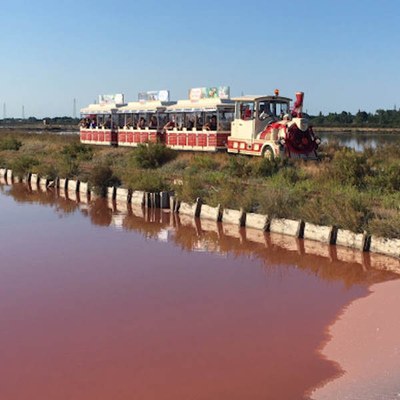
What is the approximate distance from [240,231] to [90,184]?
33.4 feet

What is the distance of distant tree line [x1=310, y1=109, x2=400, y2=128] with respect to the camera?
92.8m

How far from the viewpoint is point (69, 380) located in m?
7.19

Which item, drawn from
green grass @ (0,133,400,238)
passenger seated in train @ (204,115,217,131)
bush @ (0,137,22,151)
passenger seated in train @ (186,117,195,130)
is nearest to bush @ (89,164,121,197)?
green grass @ (0,133,400,238)

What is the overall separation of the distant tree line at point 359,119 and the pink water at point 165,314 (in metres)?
80.7

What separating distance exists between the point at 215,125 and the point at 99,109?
514 inches

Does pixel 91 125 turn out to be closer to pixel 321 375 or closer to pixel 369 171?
pixel 369 171

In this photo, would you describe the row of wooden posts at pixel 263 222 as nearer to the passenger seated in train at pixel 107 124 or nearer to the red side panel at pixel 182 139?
the red side panel at pixel 182 139

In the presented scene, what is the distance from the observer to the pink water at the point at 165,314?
23.5 feet

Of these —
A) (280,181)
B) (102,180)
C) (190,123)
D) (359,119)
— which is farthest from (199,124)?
(359,119)

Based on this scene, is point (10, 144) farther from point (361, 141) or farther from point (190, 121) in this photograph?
point (361, 141)

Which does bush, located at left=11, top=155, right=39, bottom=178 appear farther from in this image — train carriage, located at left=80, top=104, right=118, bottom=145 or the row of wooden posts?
the row of wooden posts

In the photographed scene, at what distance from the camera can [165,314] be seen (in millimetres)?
9523

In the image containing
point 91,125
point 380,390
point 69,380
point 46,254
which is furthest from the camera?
point 91,125

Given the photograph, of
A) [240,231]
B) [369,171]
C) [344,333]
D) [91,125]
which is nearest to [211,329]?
[344,333]
